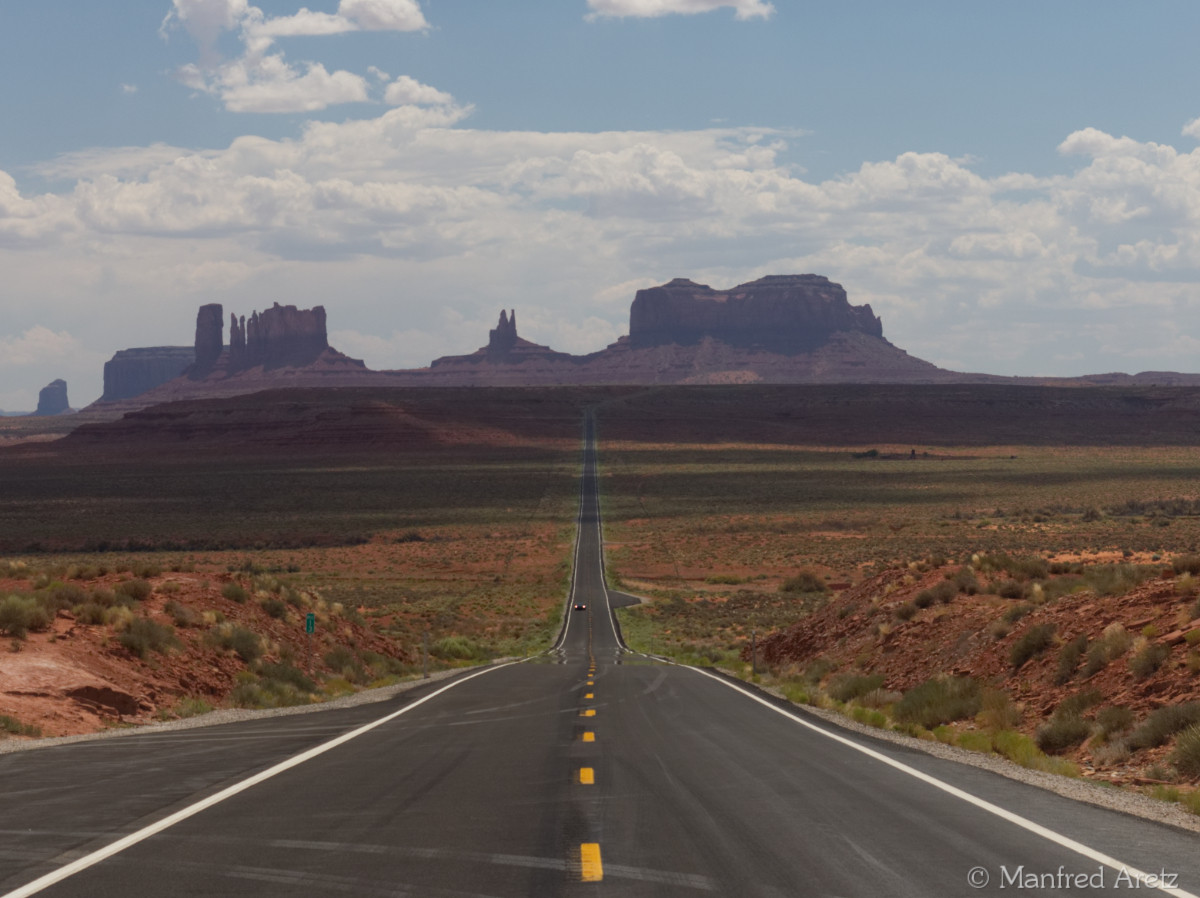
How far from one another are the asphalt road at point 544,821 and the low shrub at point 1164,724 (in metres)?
1.93

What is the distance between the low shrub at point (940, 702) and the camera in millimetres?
16875

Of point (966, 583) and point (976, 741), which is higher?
point (966, 583)

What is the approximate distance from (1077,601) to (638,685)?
30.6 ft

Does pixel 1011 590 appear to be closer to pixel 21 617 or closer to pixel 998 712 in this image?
pixel 998 712

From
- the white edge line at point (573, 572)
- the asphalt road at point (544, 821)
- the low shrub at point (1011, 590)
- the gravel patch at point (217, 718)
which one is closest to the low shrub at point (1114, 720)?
the asphalt road at point (544, 821)

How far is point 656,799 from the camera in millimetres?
9844

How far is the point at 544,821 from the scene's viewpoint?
8828 mm

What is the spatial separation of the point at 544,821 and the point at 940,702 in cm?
1030

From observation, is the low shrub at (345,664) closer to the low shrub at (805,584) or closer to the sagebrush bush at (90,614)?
the sagebrush bush at (90,614)

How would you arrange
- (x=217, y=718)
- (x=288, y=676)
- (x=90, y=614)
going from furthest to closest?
(x=288, y=676) → (x=90, y=614) → (x=217, y=718)

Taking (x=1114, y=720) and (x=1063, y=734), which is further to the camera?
(x=1063, y=734)

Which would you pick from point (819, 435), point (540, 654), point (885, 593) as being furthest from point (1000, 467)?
point (885, 593)

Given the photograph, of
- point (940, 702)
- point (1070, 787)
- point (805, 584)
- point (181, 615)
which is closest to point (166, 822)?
point (1070, 787)

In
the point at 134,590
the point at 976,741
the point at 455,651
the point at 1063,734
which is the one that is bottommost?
the point at 455,651
